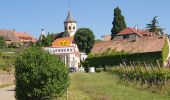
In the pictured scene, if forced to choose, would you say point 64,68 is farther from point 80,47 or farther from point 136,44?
point 80,47

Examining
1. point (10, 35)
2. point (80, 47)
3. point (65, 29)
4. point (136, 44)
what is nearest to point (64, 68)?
point (136, 44)

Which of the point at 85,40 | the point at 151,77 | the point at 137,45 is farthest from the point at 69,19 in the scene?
the point at 151,77

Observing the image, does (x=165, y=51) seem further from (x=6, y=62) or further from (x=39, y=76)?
(x=39, y=76)

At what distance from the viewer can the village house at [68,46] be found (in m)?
115

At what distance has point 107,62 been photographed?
76812 millimetres

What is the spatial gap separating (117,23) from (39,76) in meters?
100

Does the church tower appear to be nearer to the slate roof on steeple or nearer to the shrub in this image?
the slate roof on steeple

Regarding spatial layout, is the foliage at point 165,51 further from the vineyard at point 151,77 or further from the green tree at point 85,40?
the green tree at point 85,40

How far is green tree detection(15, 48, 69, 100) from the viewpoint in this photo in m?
23.6

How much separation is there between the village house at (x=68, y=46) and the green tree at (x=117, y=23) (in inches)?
479

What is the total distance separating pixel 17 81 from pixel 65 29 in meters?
161

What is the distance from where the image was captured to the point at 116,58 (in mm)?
75188

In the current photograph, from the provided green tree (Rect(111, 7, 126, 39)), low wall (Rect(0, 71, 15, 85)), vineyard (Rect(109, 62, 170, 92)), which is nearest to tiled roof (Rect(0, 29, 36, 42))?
green tree (Rect(111, 7, 126, 39))

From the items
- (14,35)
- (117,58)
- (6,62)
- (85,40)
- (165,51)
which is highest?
(14,35)
